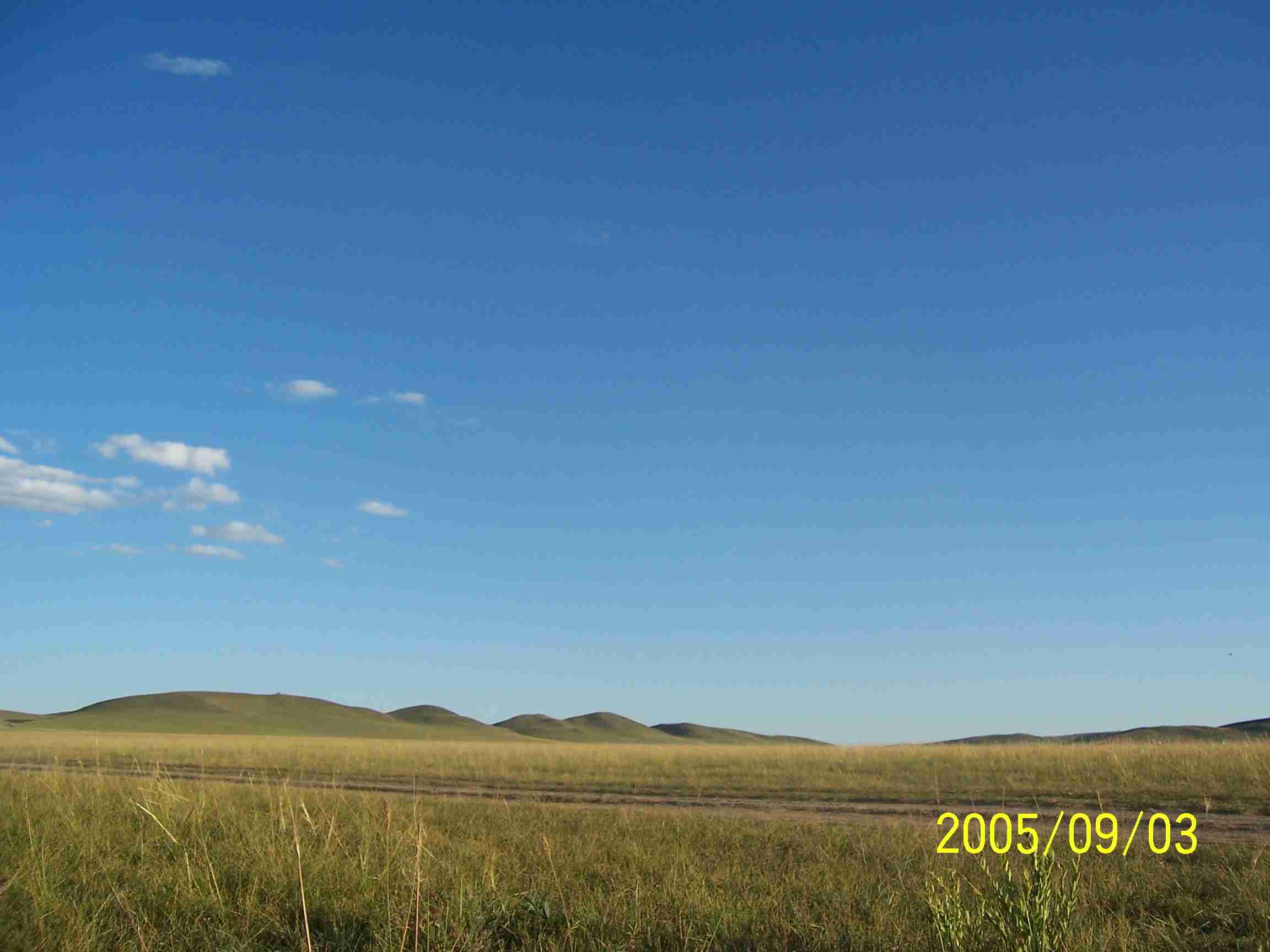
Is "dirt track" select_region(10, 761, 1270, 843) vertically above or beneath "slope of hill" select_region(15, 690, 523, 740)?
above

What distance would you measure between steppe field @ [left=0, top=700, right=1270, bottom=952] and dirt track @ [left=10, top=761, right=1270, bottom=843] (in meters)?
0.12

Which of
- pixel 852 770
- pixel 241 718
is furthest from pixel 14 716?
pixel 852 770

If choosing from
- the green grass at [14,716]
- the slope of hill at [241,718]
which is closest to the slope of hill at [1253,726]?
the slope of hill at [241,718]

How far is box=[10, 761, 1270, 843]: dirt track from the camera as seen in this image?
14398mm

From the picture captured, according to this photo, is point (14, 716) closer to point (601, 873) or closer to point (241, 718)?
point (241, 718)

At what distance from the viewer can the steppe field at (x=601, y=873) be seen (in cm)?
737

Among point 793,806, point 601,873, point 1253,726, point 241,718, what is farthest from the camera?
point 241,718

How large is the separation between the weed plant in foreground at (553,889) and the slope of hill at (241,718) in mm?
116304

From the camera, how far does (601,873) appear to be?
10133 mm

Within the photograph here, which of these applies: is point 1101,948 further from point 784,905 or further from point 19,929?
point 19,929

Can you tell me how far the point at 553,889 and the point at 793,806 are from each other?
1010cm

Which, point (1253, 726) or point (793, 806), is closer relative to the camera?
point (793, 806)

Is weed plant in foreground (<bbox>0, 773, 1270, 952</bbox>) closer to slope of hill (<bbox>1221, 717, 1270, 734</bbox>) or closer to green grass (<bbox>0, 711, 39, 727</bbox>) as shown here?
slope of hill (<bbox>1221, 717, 1270, 734</bbox>)

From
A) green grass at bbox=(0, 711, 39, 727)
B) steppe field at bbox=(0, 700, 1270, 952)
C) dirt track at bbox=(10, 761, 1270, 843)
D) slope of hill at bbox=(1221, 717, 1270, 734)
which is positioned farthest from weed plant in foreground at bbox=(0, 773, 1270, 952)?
green grass at bbox=(0, 711, 39, 727)
